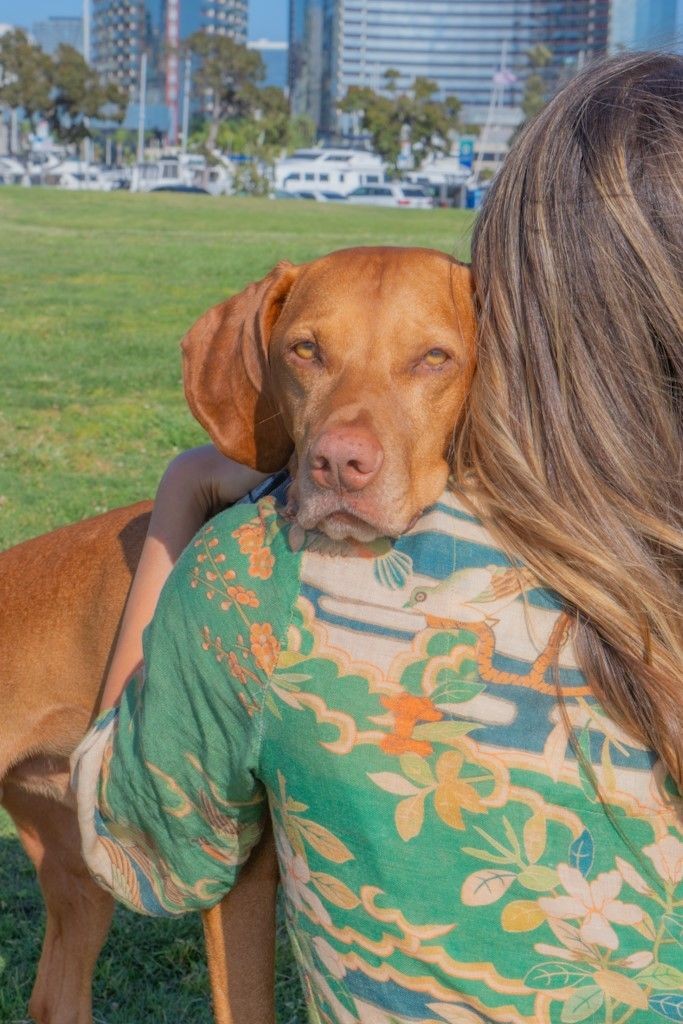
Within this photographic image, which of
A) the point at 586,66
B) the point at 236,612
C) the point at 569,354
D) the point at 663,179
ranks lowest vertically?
the point at 236,612

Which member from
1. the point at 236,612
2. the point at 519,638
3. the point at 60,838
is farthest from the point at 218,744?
the point at 60,838

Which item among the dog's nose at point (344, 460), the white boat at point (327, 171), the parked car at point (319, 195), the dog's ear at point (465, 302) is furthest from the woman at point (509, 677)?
the white boat at point (327, 171)

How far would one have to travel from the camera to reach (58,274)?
1812 centimetres

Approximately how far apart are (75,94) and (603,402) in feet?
278

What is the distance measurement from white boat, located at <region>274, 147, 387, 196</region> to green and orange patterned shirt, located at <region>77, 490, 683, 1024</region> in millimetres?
70900

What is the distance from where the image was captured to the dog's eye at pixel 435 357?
217cm

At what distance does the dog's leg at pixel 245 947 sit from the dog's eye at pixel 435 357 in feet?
2.74

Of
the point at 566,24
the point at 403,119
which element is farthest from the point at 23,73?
the point at 566,24

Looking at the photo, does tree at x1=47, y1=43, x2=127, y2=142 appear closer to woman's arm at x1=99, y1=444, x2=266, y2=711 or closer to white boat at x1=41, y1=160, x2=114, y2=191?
white boat at x1=41, y1=160, x2=114, y2=191

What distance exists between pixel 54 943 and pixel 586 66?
8.37 ft

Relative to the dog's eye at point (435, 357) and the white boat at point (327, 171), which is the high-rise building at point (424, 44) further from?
the dog's eye at point (435, 357)

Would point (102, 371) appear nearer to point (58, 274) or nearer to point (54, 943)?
point (58, 274)

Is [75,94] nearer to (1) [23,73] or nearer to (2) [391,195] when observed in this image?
(1) [23,73]

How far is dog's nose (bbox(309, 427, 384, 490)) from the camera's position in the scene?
196 cm
